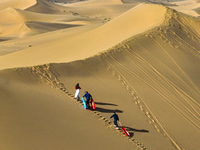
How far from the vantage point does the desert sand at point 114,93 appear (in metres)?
8.62

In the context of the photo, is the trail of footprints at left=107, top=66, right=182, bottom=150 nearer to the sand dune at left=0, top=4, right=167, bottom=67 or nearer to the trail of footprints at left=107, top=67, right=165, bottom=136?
the trail of footprints at left=107, top=67, right=165, bottom=136

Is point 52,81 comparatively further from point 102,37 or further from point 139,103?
point 102,37

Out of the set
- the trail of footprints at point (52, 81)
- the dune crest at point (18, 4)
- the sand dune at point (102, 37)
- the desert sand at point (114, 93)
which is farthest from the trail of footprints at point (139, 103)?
the dune crest at point (18, 4)

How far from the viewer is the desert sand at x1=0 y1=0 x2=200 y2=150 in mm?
8617

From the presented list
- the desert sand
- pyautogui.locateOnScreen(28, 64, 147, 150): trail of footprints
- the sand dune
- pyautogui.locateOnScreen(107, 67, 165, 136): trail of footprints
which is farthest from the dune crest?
pyautogui.locateOnScreen(28, 64, 147, 150): trail of footprints

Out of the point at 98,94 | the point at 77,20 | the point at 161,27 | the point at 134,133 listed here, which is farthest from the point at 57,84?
the point at 77,20

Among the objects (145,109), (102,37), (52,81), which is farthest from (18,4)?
(145,109)

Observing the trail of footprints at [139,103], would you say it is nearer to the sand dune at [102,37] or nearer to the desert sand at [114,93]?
the desert sand at [114,93]

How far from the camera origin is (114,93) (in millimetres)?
12312

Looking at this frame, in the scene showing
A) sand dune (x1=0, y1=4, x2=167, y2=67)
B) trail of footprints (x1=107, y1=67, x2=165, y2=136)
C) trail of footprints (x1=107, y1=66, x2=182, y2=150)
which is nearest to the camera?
trail of footprints (x1=107, y1=66, x2=182, y2=150)

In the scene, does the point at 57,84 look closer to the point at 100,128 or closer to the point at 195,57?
the point at 100,128

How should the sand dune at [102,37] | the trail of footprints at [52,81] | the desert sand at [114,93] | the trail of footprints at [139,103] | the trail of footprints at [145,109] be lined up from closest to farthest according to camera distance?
the desert sand at [114,93] → the trail of footprints at [52,81] → the trail of footprints at [145,109] → the trail of footprints at [139,103] → the sand dune at [102,37]

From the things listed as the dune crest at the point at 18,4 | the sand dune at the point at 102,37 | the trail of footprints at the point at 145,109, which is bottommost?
the trail of footprints at the point at 145,109

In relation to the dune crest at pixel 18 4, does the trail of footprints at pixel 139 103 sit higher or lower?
lower
